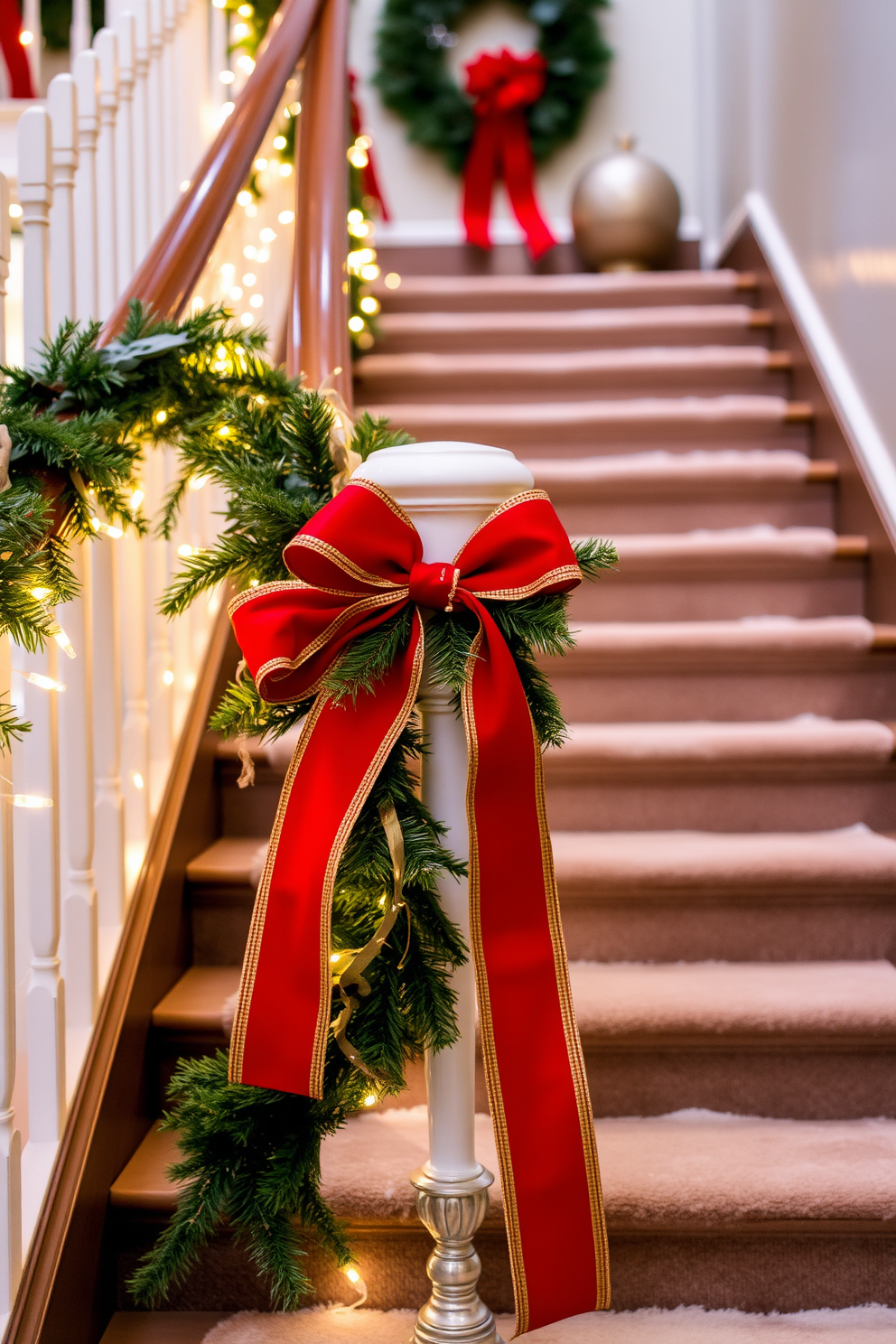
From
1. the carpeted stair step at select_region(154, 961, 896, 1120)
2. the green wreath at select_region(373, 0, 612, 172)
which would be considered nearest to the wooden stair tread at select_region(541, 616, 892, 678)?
the carpeted stair step at select_region(154, 961, 896, 1120)

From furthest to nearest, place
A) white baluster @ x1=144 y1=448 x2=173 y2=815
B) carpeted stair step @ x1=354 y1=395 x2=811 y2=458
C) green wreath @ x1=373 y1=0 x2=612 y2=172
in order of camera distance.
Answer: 1. green wreath @ x1=373 y1=0 x2=612 y2=172
2. carpeted stair step @ x1=354 y1=395 x2=811 y2=458
3. white baluster @ x1=144 y1=448 x2=173 y2=815

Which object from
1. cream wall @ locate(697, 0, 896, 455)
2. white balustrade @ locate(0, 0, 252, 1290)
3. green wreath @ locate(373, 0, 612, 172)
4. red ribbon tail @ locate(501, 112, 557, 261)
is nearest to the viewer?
white balustrade @ locate(0, 0, 252, 1290)

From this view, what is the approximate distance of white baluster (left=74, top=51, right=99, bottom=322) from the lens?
1.36m

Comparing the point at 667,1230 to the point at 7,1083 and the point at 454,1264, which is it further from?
the point at 7,1083

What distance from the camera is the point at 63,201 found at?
123cm

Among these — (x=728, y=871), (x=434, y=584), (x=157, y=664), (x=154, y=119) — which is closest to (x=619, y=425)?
(x=154, y=119)

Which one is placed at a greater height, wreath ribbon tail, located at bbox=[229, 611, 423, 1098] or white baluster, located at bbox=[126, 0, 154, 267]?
white baluster, located at bbox=[126, 0, 154, 267]

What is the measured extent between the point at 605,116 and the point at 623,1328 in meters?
4.20

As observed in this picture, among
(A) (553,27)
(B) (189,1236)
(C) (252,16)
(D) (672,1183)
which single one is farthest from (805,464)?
(A) (553,27)

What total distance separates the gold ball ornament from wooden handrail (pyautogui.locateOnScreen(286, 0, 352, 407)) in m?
1.95

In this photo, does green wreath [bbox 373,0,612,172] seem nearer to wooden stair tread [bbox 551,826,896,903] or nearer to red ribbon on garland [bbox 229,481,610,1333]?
wooden stair tread [bbox 551,826,896,903]

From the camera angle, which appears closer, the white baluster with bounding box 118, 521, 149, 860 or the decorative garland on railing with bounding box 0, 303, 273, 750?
the decorative garland on railing with bounding box 0, 303, 273, 750

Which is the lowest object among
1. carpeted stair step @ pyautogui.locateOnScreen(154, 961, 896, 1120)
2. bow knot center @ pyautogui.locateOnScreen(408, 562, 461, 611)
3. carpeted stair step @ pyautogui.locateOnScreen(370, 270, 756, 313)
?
carpeted stair step @ pyautogui.locateOnScreen(154, 961, 896, 1120)

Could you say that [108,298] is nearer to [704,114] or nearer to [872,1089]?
[872,1089]
